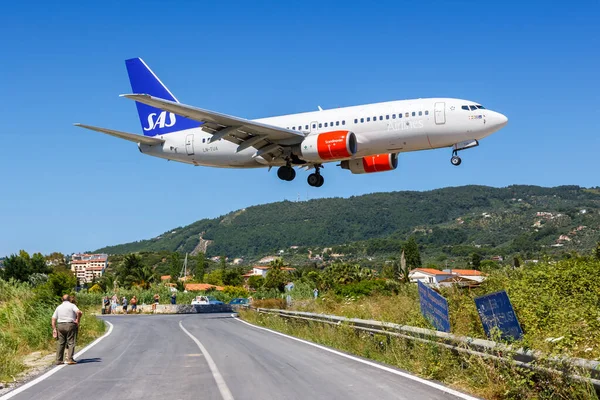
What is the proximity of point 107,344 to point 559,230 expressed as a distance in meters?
172

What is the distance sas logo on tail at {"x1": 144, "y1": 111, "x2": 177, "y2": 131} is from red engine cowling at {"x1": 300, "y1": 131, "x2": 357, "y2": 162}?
9.84 m

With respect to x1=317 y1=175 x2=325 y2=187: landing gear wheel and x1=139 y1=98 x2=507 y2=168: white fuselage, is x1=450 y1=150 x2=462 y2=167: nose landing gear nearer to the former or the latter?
x1=139 y1=98 x2=507 y2=168: white fuselage

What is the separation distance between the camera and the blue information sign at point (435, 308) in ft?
36.1

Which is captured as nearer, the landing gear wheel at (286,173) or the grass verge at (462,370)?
the grass verge at (462,370)

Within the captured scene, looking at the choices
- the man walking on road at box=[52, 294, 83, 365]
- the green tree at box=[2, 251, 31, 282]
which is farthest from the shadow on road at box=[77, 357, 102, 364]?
the green tree at box=[2, 251, 31, 282]

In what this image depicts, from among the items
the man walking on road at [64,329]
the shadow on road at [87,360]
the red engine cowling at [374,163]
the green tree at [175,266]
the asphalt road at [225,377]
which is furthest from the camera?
the green tree at [175,266]

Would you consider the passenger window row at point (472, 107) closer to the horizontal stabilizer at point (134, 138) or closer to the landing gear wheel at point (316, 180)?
the landing gear wheel at point (316, 180)

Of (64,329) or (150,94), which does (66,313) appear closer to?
(64,329)

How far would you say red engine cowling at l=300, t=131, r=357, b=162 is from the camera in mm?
26594

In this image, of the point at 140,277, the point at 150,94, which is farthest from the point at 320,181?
the point at 140,277

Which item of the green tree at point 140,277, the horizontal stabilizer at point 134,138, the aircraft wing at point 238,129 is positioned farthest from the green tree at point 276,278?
the aircraft wing at point 238,129

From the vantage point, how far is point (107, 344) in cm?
1878

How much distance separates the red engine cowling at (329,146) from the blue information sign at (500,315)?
57.9ft

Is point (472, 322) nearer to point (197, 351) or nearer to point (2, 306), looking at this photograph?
point (197, 351)
